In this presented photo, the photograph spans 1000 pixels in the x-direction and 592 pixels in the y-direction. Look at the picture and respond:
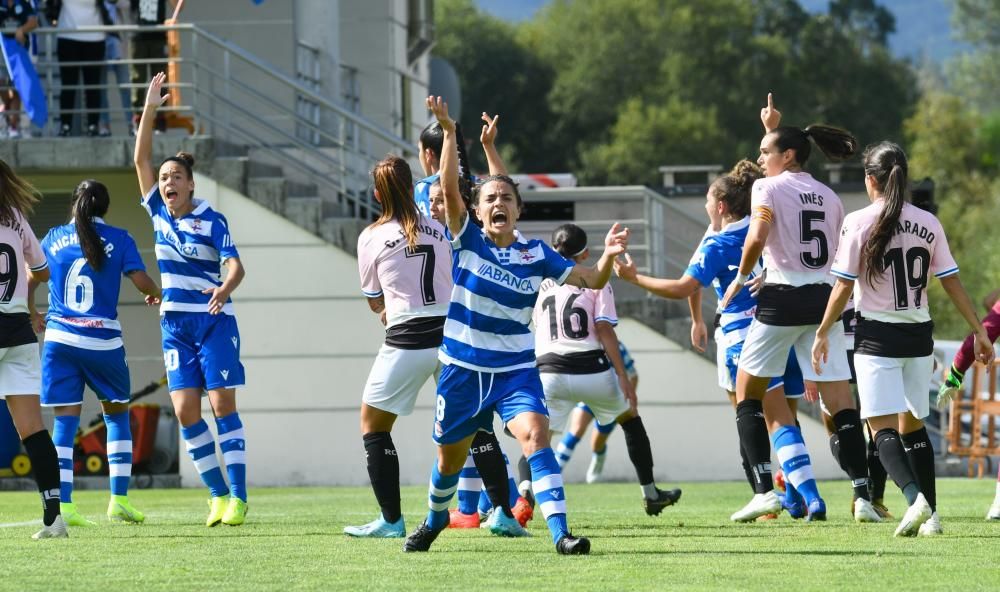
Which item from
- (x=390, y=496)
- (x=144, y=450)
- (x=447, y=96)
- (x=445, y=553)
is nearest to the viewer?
(x=445, y=553)

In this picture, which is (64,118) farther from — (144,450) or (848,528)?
(848,528)

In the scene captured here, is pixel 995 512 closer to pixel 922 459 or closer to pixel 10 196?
pixel 922 459

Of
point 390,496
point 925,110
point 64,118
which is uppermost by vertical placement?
point 64,118

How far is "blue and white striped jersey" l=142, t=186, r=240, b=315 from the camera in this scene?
1012 cm

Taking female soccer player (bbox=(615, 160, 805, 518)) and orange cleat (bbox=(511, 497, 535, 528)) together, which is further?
orange cleat (bbox=(511, 497, 535, 528))

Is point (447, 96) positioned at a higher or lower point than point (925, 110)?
higher

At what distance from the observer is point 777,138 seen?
9734mm

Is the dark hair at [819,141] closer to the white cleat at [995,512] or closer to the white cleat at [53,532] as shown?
the white cleat at [995,512]

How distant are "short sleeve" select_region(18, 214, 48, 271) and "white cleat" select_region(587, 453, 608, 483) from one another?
8.17m

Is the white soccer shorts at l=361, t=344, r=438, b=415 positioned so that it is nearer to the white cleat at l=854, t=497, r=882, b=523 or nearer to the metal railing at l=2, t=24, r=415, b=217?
the white cleat at l=854, t=497, r=882, b=523

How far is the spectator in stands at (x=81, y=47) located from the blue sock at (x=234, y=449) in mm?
7092

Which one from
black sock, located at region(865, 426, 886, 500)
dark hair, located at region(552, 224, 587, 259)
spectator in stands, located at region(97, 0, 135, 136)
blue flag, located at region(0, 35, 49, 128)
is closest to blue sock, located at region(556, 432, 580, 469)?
dark hair, located at region(552, 224, 587, 259)

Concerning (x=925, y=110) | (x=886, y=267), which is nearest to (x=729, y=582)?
(x=886, y=267)

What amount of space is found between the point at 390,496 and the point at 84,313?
106 inches
